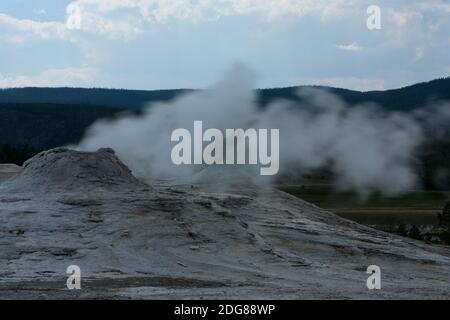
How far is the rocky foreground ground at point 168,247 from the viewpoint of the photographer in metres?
14.5

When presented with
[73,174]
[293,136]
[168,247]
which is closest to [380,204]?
[293,136]

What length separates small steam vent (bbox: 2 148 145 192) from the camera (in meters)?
21.9

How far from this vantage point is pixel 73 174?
22.1m

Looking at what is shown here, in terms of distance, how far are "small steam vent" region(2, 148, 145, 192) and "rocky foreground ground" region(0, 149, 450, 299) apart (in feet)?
0.11

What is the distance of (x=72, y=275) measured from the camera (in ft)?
50.4

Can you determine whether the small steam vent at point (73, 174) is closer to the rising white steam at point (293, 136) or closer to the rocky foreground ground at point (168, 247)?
the rocky foreground ground at point (168, 247)

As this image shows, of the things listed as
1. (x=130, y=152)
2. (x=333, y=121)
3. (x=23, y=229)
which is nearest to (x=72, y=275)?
(x=23, y=229)

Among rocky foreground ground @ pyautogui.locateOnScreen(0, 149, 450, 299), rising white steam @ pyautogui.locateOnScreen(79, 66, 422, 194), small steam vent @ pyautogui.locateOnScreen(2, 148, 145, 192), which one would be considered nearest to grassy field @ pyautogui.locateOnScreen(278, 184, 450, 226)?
rising white steam @ pyautogui.locateOnScreen(79, 66, 422, 194)

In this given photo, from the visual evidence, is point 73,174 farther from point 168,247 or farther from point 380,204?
point 380,204

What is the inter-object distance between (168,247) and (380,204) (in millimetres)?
26765

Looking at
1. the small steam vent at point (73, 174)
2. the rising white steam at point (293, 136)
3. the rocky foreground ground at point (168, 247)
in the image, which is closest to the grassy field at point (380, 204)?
the rising white steam at point (293, 136)

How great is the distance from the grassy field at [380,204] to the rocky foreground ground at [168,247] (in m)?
15.8

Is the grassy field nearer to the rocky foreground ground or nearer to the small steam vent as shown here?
the rocky foreground ground
